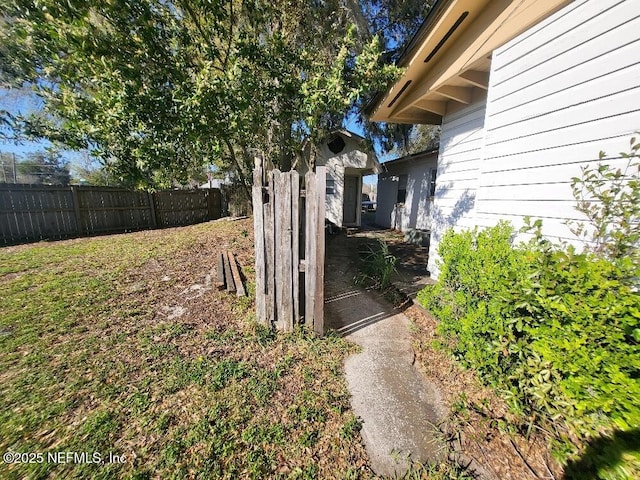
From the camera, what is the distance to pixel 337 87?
3.80 metres

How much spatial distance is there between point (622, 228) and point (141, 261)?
7378 millimetres

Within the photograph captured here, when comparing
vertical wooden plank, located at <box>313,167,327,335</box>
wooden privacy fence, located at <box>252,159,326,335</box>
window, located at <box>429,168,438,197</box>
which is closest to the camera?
vertical wooden plank, located at <box>313,167,327,335</box>

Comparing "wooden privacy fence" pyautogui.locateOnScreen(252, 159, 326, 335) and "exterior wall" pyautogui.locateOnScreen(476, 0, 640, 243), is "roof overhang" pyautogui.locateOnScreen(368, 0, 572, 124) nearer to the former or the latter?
"exterior wall" pyautogui.locateOnScreen(476, 0, 640, 243)

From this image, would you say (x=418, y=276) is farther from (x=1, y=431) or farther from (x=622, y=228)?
(x=1, y=431)

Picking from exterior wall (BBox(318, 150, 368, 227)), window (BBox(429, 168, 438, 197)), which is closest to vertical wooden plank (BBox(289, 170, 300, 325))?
window (BBox(429, 168, 438, 197))

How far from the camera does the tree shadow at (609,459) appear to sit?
4.72ft

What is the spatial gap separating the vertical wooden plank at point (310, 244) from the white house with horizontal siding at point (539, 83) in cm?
241

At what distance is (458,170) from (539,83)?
2.37 metres

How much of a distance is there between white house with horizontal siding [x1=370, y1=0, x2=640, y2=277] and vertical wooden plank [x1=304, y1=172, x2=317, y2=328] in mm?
2412

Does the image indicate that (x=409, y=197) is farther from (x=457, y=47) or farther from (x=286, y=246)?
(x=286, y=246)

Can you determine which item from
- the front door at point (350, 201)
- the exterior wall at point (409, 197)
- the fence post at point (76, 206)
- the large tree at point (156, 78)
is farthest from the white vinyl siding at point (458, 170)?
the fence post at point (76, 206)

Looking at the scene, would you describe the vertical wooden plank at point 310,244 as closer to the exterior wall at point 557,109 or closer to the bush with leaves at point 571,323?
the bush with leaves at point 571,323

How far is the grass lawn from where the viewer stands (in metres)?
1.75

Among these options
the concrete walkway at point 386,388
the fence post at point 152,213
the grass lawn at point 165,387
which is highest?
the fence post at point 152,213
